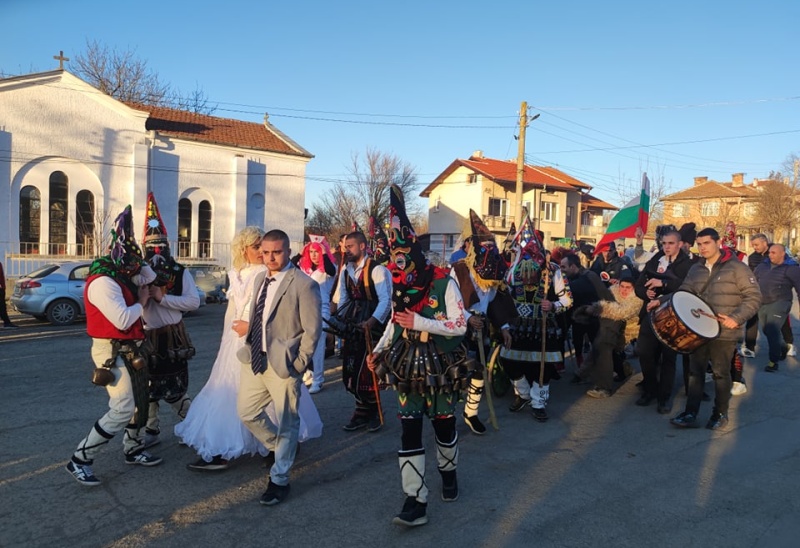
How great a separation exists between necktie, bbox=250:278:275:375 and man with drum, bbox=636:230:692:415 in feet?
15.1

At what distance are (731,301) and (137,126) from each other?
888 inches

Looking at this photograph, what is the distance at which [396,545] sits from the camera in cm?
349

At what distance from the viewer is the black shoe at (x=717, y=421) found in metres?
5.89

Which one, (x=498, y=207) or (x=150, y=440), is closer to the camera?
(x=150, y=440)

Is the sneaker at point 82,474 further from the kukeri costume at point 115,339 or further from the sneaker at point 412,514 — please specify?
the sneaker at point 412,514

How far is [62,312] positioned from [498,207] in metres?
36.0

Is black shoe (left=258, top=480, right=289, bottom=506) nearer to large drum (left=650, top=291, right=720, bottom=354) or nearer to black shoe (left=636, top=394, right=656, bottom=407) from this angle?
large drum (left=650, top=291, right=720, bottom=354)

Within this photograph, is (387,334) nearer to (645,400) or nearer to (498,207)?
(645,400)

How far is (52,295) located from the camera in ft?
41.2

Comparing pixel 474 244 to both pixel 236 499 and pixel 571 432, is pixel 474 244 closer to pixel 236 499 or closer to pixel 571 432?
pixel 571 432

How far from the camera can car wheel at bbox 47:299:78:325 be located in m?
12.6

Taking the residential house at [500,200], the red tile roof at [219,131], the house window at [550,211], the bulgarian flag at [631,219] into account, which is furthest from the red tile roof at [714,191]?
the bulgarian flag at [631,219]

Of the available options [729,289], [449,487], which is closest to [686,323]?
[729,289]

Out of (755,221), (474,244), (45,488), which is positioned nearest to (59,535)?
(45,488)
